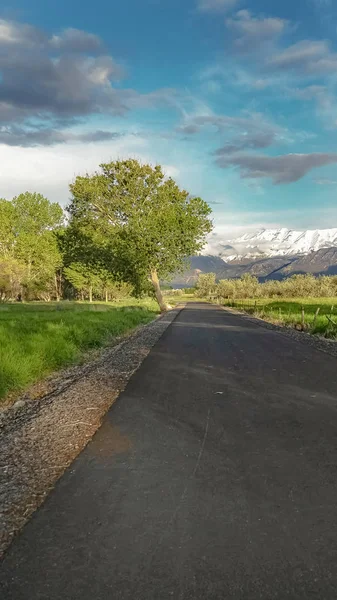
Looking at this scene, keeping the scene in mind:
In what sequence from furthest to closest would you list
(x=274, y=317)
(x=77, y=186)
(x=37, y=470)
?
(x=77, y=186) → (x=274, y=317) → (x=37, y=470)

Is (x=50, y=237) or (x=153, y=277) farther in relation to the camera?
(x=50, y=237)

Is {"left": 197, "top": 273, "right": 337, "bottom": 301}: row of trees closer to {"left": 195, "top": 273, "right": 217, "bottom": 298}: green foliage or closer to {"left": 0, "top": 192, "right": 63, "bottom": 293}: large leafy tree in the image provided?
{"left": 195, "top": 273, "right": 217, "bottom": 298}: green foliage

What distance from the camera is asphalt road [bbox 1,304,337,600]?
2.57 meters

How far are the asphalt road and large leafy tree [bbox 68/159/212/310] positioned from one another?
30.9 metres

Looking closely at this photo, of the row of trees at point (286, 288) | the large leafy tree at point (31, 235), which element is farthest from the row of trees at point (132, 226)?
the row of trees at point (286, 288)

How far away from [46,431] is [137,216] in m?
33.2

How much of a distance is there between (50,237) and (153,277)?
34.5 metres

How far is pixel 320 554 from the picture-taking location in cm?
282

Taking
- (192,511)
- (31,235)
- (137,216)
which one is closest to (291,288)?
(31,235)

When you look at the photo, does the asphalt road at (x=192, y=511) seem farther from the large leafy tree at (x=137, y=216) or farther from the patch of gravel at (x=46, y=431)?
the large leafy tree at (x=137, y=216)

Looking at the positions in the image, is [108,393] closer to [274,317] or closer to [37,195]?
[274,317]

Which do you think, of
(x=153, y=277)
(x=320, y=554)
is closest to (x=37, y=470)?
(x=320, y=554)

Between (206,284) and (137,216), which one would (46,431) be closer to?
(137,216)

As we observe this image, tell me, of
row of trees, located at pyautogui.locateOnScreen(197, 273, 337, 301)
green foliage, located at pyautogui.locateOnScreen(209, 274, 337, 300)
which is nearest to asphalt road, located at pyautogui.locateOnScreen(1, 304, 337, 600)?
green foliage, located at pyautogui.locateOnScreen(209, 274, 337, 300)
